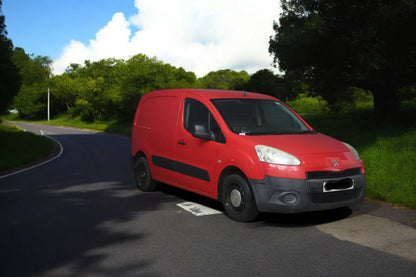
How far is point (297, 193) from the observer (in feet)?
18.1

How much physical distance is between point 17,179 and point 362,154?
8612 millimetres

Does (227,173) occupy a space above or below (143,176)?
above

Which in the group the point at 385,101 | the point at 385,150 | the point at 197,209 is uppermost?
the point at 385,101

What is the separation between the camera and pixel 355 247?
192 inches

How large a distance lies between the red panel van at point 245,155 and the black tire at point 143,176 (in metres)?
0.03

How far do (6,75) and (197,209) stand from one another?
68.1 ft

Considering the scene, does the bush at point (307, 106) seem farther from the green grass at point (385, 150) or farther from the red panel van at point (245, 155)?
the red panel van at point (245, 155)

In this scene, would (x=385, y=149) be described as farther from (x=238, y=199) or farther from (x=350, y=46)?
(x=238, y=199)

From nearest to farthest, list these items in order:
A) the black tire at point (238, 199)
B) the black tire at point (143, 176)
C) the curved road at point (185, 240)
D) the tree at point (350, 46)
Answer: the curved road at point (185, 240), the black tire at point (238, 199), the black tire at point (143, 176), the tree at point (350, 46)

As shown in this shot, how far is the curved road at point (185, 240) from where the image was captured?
4258mm

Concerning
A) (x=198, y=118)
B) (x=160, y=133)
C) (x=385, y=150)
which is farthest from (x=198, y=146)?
(x=385, y=150)

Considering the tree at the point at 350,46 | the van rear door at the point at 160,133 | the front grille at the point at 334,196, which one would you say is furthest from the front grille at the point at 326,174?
the tree at the point at 350,46

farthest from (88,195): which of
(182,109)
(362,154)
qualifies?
(362,154)

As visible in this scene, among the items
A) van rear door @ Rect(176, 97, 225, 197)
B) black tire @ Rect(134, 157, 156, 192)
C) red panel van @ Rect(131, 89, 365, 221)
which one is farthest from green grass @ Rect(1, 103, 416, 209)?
black tire @ Rect(134, 157, 156, 192)
